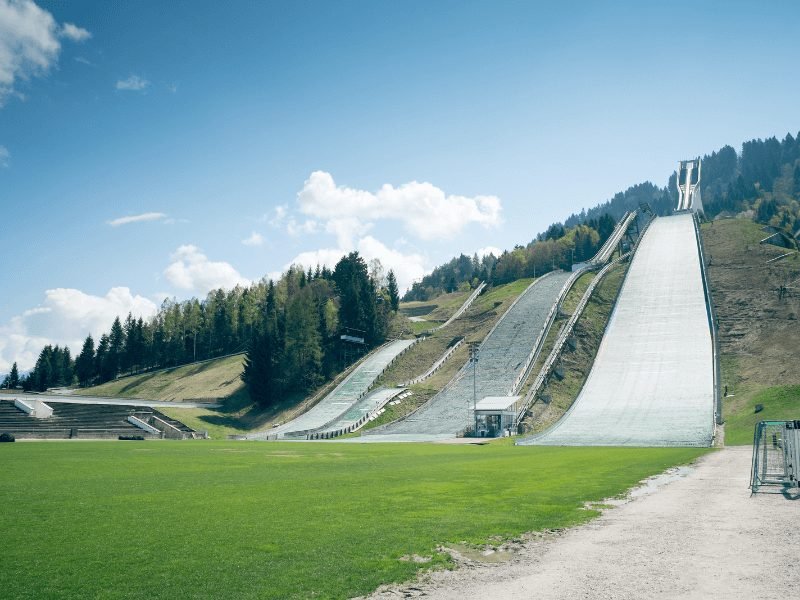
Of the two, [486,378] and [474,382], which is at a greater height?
[486,378]

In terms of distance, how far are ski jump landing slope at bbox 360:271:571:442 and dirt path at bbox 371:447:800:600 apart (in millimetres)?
36472

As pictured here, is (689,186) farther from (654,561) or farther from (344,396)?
(654,561)

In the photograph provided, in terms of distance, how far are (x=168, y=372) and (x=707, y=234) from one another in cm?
10142

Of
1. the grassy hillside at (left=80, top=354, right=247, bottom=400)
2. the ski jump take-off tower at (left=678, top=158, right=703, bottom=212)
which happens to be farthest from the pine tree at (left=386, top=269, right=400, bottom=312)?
the ski jump take-off tower at (left=678, top=158, right=703, bottom=212)

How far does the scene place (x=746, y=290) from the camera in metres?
74.0

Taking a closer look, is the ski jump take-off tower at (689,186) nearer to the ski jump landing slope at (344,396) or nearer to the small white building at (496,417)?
the ski jump landing slope at (344,396)

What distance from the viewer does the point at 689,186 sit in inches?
6378

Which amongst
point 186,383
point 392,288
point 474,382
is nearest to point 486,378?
point 474,382

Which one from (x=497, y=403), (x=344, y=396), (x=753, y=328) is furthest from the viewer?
(x=344, y=396)

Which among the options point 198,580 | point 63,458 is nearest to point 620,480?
point 198,580

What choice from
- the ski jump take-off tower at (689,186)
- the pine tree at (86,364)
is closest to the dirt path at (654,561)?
the pine tree at (86,364)

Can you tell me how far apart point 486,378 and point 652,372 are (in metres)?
16.5

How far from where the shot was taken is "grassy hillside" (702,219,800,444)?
4650 cm

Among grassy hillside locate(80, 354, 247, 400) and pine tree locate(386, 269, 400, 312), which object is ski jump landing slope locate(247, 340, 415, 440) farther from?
pine tree locate(386, 269, 400, 312)
